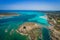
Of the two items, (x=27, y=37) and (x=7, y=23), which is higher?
(x=7, y=23)

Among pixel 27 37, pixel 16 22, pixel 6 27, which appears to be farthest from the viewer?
pixel 16 22

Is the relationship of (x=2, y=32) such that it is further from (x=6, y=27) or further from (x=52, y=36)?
(x=52, y=36)

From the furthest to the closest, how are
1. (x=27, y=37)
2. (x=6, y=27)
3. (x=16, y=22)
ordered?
1. (x=16, y=22)
2. (x=6, y=27)
3. (x=27, y=37)

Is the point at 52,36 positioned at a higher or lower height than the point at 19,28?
lower

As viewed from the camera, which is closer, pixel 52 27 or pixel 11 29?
pixel 11 29

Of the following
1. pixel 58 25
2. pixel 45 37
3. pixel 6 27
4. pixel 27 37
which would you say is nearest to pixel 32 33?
pixel 27 37

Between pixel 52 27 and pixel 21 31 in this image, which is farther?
pixel 52 27

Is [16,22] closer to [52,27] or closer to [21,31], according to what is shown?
[21,31]

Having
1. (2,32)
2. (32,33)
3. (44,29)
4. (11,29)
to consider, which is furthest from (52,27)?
(2,32)
